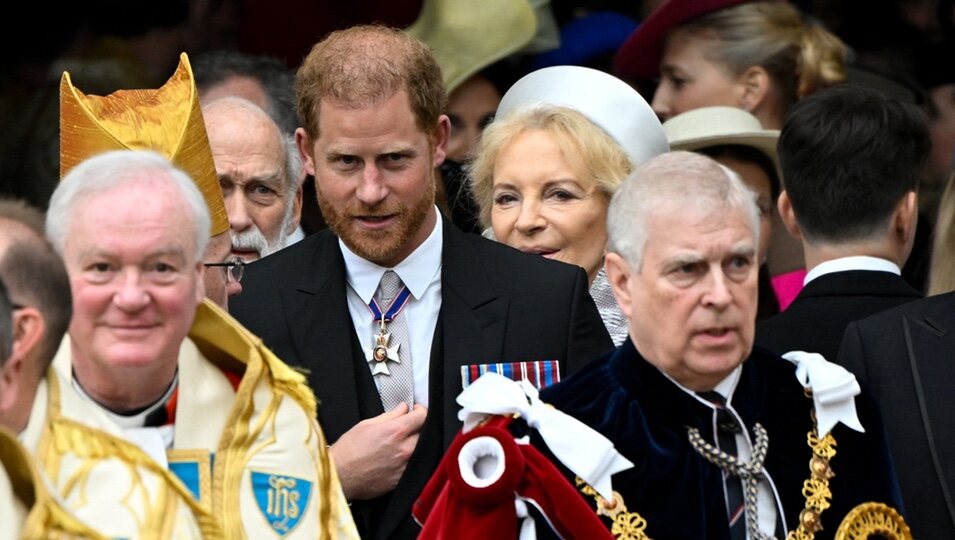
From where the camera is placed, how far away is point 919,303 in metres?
5.96

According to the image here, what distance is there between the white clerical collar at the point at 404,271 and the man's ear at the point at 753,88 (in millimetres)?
2553

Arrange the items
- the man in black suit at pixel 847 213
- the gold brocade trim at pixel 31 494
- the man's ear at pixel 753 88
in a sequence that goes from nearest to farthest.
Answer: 1. the gold brocade trim at pixel 31 494
2. the man in black suit at pixel 847 213
3. the man's ear at pixel 753 88

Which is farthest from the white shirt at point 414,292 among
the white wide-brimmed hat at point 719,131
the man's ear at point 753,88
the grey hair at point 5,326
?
the man's ear at point 753,88

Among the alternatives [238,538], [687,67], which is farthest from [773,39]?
[238,538]

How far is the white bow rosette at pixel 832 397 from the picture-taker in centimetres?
551

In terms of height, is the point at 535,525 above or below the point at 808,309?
below

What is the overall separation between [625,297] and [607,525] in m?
0.54

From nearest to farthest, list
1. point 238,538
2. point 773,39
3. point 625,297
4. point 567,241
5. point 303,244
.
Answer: point 238,538 < point 625,297 < point 303,244 < point 567,241 < point 773,39

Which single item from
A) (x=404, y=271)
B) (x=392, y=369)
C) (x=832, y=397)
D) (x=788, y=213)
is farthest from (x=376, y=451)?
(x=788, y=213)

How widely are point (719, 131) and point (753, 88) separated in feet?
1.93

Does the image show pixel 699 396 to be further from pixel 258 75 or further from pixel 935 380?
pixel 258 75

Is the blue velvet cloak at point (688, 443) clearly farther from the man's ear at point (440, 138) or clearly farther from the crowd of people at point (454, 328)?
the man's ear at point (440, 138)

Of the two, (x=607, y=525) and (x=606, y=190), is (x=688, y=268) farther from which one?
(x=606, y=190)

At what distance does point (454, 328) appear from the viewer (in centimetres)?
Result: 592
